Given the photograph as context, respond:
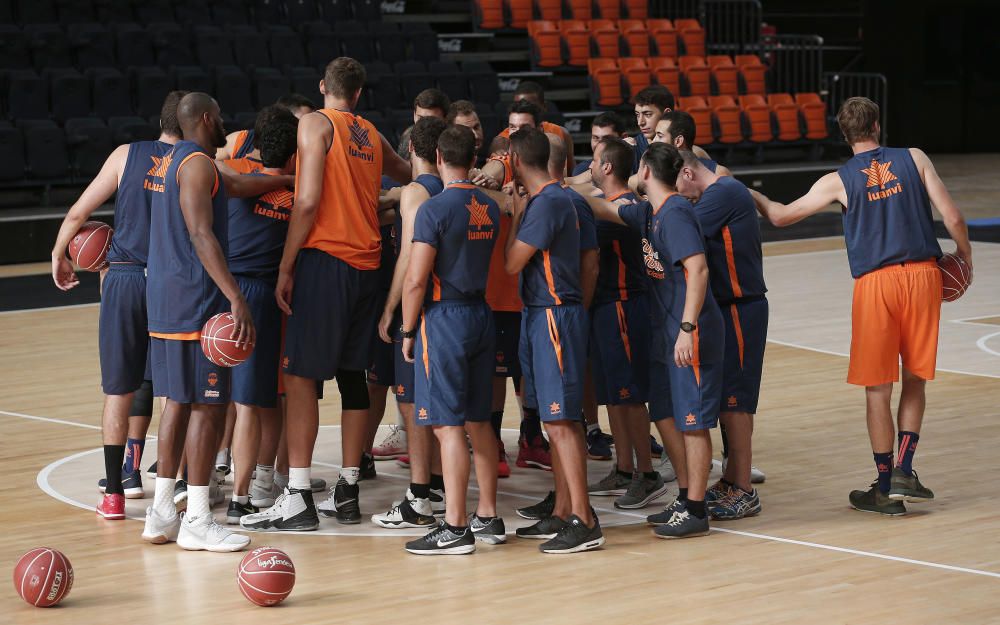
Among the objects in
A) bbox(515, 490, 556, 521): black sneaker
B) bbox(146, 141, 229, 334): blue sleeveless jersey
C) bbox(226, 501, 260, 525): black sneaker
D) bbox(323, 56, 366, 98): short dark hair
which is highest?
bbox(323, 56, 366, 98): short dark hair

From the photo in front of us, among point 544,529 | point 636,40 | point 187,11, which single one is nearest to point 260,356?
point 544,529

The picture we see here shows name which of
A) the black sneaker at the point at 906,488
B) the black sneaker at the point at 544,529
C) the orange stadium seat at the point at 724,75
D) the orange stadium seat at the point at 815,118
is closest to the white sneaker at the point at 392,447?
the black sneaker at the point at 544,529

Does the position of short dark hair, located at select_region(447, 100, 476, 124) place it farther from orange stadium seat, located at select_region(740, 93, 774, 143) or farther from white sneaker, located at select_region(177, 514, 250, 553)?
orange stadium seat, located at select_region(740, 93, 774, 143)

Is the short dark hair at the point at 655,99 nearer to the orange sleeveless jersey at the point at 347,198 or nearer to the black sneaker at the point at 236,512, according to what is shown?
the orange sleeveless jersey at the point at 347,198

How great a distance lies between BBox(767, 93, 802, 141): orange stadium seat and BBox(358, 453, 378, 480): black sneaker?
53.0ft

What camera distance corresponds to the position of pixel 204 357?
623 centimetres

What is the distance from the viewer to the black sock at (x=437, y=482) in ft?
23.5

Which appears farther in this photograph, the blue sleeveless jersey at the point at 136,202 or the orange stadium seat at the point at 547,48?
the orange stadium seat at the point at 547,48

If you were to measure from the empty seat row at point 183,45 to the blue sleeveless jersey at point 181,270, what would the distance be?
12.2 metres

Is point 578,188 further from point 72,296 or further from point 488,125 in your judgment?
point 488,125

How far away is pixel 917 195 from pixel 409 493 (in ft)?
9.11

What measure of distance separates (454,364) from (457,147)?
940 millimetres

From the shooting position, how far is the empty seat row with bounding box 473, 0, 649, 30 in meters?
22.4

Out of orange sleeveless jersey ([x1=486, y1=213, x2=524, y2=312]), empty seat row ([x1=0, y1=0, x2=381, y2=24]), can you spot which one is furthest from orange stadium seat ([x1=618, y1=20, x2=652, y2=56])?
orange sleeveless jersey ([x1=486, y1=213, x2=524, y2=312])
